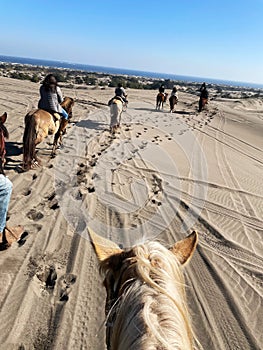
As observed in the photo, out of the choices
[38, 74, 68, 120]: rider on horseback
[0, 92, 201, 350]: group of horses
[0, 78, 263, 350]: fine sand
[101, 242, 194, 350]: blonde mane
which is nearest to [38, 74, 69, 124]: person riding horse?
[38, 74, 68, 120]: rider on horseback

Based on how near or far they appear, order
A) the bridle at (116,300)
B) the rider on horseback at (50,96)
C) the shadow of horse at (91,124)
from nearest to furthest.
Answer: the bridle at (116,300) → the rider on horseback at (50,96) → the shadow of horse at (91,124)

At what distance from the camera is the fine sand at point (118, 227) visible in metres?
3.60

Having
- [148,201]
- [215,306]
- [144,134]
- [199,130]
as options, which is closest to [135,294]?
[215,306]

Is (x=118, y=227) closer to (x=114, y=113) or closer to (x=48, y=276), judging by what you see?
(x=48, y=276)

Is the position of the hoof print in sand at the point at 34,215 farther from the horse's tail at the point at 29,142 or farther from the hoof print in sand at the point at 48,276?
the horse's tail at the point at 29,142

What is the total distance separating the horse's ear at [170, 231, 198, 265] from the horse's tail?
242 inches

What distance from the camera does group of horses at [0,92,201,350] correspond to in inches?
55.4

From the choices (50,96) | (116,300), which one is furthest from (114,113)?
(116,300)

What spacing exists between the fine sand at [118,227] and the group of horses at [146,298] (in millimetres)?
363

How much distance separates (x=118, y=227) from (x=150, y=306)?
13.5ft

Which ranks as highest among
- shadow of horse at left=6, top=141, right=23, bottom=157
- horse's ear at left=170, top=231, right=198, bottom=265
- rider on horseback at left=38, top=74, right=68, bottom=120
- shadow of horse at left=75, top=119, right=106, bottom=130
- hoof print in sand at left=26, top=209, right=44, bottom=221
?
rider on horseback at left=38, top=74, right=68, bottom=120

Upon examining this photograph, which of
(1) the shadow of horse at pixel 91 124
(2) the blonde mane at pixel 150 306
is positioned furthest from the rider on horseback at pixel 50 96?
(2) the blonde mane at pixel 150 306

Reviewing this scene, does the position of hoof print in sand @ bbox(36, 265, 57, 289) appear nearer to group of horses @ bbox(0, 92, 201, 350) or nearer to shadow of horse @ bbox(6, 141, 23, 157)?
group of horses @ bbox(0, 92, 201, 350)

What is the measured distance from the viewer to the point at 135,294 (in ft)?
5.20
